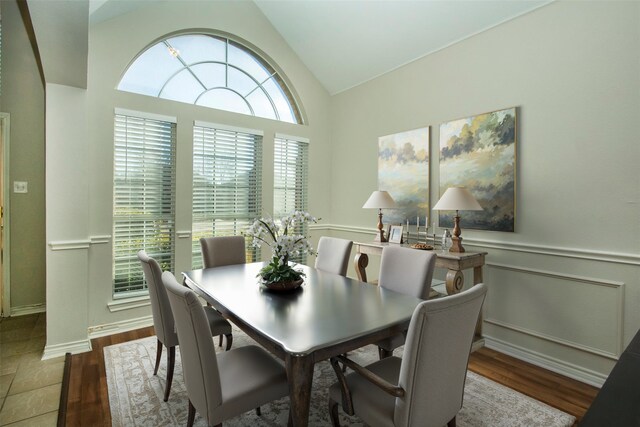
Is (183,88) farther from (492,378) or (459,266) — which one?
(492,378)

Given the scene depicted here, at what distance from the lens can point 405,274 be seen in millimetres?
2404

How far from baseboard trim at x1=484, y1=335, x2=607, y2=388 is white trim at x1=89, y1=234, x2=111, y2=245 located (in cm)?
377

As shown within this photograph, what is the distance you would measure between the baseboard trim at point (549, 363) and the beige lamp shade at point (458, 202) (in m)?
1.30

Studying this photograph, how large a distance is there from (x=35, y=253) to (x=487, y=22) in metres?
5.26

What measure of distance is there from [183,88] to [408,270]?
3175 millimetres

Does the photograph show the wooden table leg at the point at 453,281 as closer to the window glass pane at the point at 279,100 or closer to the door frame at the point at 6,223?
the window glass pane at the point at 279,100

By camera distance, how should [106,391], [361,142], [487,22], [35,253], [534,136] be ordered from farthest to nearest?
1. [361,142]
2. [35,253]
3. [487,22]
4. [534,136]
5. [106,391]

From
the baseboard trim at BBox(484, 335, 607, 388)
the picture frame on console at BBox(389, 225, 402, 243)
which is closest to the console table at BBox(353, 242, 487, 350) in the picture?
the baseboard trim at BBox(484, 335, 607, 388)

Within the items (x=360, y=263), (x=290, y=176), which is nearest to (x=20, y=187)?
(x=290, y=176)

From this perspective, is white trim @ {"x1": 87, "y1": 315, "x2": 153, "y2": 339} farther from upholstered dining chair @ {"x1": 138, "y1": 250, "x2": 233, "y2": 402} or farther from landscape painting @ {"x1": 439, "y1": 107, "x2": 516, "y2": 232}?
landscape painting @ {"x1": 439, "y1": 107, "x2": 516, "y2": 232}

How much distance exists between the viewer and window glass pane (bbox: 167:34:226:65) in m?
3.84

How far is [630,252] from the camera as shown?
7.83 feet

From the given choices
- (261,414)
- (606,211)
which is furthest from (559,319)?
(261,414)

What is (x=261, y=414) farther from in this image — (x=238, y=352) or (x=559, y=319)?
(x=559, y=319)
